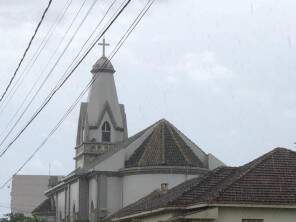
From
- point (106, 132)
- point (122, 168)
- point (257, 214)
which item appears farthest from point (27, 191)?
point (257, 214)

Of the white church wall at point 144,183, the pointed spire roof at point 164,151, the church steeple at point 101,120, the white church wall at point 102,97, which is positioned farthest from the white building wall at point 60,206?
the white church wall at point 144,183

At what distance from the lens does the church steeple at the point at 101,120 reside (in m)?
71.9

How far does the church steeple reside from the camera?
7194cm

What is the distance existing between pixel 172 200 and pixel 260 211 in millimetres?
3527

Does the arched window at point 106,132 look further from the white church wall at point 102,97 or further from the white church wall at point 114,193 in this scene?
the white church wall at point 114,193

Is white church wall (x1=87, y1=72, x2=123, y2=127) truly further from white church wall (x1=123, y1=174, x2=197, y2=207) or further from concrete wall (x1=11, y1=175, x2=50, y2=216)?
concrete wall (x1=11, y1=175, x2=50, y2=216)

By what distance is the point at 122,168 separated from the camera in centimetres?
5997

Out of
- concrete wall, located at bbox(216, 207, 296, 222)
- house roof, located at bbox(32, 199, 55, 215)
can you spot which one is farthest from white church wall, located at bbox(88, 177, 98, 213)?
concrete wall, located at bbox(216, 207, 296, 222)

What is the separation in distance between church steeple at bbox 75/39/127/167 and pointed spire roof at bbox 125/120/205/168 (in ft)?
33.4

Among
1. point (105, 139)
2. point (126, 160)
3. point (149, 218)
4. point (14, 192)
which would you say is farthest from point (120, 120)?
point (14, 192)

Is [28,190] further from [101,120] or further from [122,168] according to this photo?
[122,168]

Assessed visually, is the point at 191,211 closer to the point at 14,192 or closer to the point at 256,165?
the point at 256,165

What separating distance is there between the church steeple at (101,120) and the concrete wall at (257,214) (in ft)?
143

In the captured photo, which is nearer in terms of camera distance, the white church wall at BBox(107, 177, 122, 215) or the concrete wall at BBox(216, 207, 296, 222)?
the concrete wall at BBox(216, 207, 296, 222)
